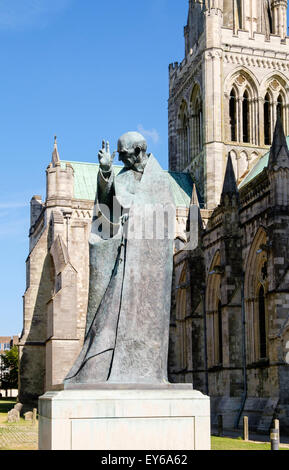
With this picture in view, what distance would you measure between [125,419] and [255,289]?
22403 mm

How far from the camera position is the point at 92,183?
143ft

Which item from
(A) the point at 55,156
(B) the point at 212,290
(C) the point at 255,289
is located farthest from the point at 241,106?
(C) the point at 255,289

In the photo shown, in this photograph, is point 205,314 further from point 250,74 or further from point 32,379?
point 250,74

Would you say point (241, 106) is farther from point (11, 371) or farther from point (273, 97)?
point (11, 371)

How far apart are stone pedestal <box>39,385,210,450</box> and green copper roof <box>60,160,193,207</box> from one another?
3510 centimetres

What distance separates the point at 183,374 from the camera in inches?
1407

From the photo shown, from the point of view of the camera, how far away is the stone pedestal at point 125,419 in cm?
595

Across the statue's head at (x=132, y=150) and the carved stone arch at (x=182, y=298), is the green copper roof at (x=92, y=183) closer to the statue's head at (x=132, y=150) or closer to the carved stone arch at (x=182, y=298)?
the carved stone arch at (x=182, y=298)

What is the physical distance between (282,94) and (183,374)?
20.3 metres

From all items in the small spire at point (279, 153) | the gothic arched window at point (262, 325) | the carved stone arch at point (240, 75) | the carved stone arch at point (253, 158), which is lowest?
the gothic arched window at point (262, 325)

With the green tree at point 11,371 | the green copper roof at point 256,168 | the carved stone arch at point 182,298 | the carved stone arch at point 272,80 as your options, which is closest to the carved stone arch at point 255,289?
the carved stone arch at point 182,298

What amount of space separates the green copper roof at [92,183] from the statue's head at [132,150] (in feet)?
111
